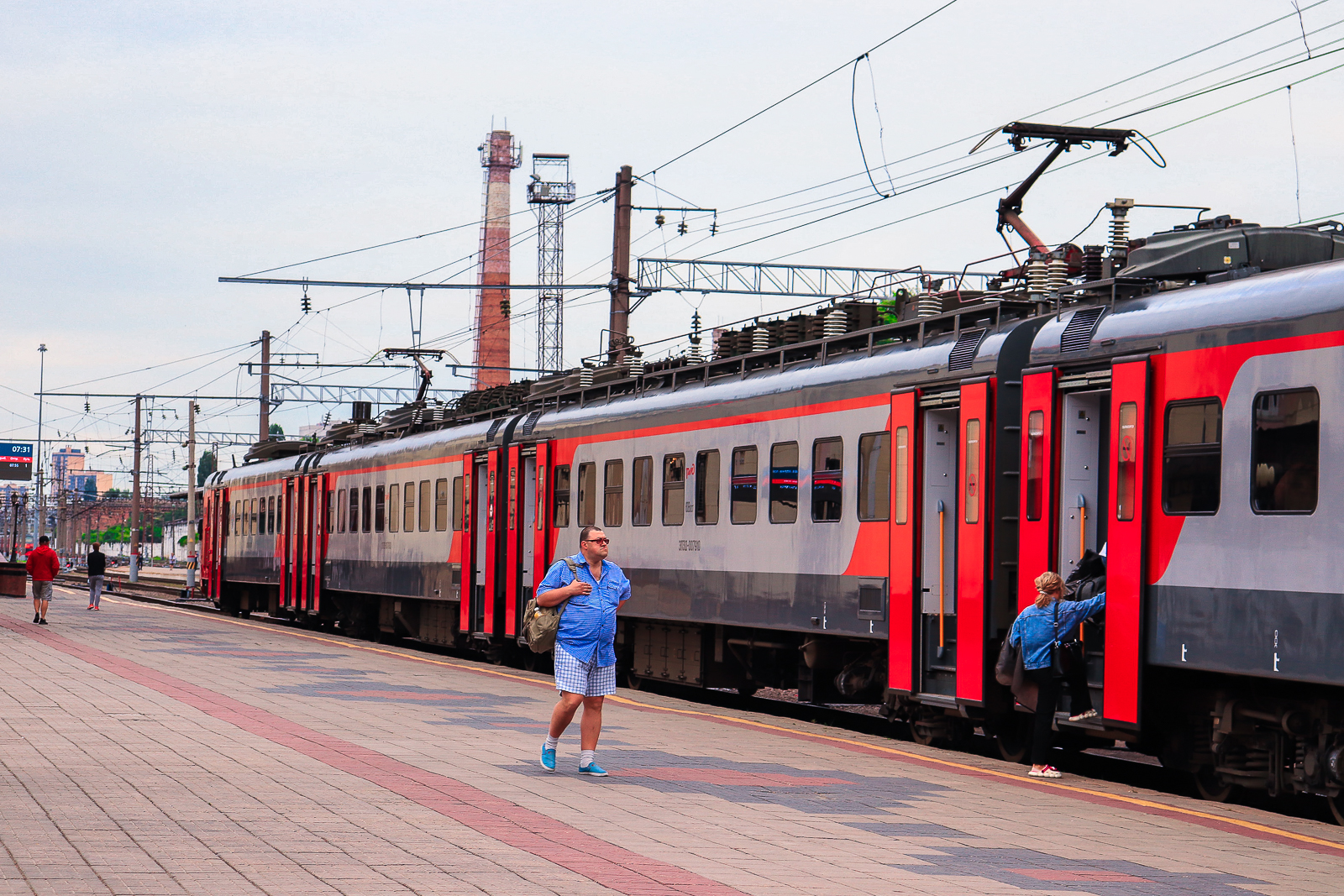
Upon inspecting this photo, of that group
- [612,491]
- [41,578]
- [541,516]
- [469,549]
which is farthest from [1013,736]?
[41,578]

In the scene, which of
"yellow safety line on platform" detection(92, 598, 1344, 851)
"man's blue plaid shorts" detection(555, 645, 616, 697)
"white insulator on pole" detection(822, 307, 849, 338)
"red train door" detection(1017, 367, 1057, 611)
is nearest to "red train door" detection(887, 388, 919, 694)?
"yellow safety line on platform" detection(92, 598, 1344, 851)

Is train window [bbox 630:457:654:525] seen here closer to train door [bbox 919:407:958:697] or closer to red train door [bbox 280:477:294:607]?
train door [bbox 919:407:958:697]

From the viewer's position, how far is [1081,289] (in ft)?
44.8

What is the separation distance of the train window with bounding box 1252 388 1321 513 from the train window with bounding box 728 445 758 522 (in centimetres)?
737

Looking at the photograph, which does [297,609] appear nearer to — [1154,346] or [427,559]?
[427,559]

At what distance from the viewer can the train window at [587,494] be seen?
22031 mm

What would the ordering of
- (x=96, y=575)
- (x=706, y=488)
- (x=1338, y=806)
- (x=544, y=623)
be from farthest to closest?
1. (x=96, y=575)
2. (x=706, y=488)
3. (x=544, y=623)
4. (x=1338, y=806)

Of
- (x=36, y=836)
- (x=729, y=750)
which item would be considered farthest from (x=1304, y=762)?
(x=36, y=836)

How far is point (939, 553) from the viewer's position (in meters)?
14.4

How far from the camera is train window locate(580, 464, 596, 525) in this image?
22.0 m

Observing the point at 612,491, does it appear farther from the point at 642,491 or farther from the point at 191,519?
the point at 191,519

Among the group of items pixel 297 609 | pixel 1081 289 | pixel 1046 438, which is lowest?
pixel 297 609

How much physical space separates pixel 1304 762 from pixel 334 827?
6056 mm

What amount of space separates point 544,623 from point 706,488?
7.64 meters
